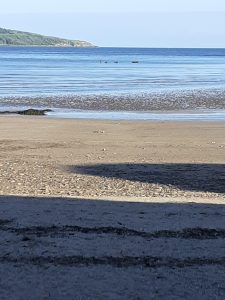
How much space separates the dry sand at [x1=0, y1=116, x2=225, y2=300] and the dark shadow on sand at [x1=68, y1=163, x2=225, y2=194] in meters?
0.02

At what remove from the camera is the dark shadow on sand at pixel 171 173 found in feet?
43.0

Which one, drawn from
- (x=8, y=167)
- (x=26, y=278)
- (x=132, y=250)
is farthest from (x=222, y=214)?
(x=8, y=167)

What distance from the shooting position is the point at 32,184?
1298 cm

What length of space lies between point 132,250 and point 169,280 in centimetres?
102

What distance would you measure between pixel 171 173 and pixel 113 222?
18.8 ft

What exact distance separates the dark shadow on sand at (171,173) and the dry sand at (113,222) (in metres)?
0.02

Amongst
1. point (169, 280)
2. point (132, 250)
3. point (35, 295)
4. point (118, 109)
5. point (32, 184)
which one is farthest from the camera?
point (118, 109)

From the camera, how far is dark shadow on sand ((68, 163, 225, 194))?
516 inches

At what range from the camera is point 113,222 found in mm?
8758

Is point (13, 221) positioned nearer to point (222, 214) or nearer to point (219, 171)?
point (222, 214)

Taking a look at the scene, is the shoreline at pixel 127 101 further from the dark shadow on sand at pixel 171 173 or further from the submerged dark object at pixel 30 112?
the dark shadow on sand at pixel 171 173

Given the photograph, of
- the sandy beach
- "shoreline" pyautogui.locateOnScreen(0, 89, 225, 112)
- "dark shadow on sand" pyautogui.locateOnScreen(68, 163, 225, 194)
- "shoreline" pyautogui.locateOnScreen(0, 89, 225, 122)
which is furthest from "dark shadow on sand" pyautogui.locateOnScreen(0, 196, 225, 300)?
"shoreline" pyautogui.locateOnScreen(0, 89, 225, 112)

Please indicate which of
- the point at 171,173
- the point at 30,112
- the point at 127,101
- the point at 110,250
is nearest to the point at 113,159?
the point at 171,173

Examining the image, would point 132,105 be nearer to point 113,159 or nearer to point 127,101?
point 127,101
